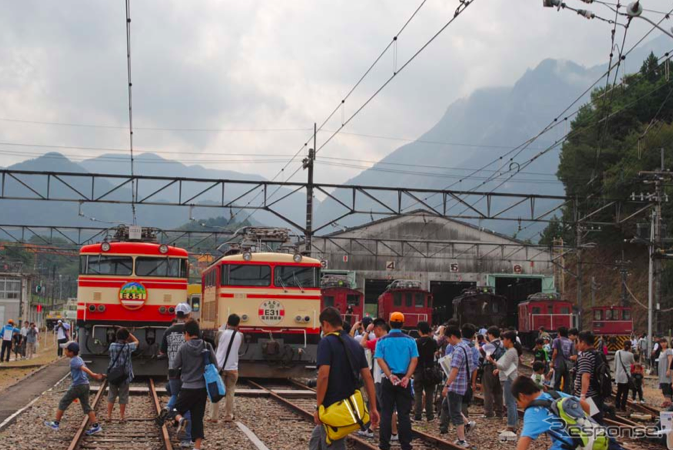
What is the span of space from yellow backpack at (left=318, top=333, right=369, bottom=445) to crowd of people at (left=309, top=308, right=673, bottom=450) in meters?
0.09

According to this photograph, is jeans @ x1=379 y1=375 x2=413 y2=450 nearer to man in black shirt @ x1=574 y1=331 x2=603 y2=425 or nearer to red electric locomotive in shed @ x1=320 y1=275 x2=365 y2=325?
man in black shirt @ x1=574 y1=331 x2=603 y2=425

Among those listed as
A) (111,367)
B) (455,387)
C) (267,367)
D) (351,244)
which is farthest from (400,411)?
(351,244)

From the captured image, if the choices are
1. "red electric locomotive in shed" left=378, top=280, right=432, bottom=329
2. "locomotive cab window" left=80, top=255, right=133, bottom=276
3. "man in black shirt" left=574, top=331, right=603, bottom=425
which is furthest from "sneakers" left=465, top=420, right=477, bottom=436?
"red electric locomotive in shed" left=378, top=280, right=432, bottom=329

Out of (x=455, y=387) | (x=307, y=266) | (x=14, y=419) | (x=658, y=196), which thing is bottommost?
(x=14, y=419)

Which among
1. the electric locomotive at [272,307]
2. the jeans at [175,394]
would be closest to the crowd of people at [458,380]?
the jeans at [175,394]

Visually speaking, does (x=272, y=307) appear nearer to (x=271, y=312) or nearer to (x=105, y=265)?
(x=271, y=312)

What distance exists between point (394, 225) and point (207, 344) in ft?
136

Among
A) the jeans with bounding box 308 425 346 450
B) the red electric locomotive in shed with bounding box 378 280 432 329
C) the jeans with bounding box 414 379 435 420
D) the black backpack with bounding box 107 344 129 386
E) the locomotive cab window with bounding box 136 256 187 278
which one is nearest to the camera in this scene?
the jeans with bounding box 308 425 346 450

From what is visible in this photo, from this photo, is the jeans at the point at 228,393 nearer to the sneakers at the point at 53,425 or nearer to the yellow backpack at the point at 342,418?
the sneakers at the point at 53,425

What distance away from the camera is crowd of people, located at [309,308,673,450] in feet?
19.3

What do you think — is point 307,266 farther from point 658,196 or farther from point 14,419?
point 658,196

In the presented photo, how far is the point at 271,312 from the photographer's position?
64.7ft

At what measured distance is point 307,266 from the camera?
66.6 feet

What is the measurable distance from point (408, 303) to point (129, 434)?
29704mm
